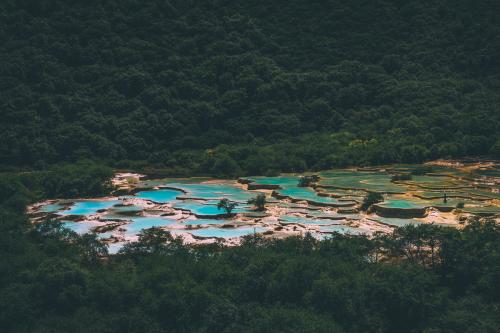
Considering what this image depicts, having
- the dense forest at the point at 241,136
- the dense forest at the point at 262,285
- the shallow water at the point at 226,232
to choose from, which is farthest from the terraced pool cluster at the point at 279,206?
the dense forest at the point at 262,285

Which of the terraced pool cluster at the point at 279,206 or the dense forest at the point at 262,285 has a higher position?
the terraced pool cluster at the point at 279,206

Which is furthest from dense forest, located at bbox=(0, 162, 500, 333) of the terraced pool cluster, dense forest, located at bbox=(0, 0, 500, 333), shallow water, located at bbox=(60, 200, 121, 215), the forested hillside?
the forested hillside

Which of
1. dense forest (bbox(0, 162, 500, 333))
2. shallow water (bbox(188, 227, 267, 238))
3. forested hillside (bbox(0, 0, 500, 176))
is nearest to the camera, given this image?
dense forest (bbox(0, 162, 500, 333))

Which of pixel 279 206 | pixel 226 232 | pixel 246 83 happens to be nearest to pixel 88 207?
pixel 226 232

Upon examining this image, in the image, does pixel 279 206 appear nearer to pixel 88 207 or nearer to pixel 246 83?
pixel 88 207

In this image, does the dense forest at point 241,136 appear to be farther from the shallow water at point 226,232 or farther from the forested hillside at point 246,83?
the shallow water at point 226,232

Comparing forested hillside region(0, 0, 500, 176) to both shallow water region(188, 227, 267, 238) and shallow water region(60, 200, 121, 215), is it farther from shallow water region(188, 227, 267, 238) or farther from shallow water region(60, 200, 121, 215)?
Answer: shallow water region(188, 227, 267, 238)

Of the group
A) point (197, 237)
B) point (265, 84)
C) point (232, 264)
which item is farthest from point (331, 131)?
point (232, 264)
